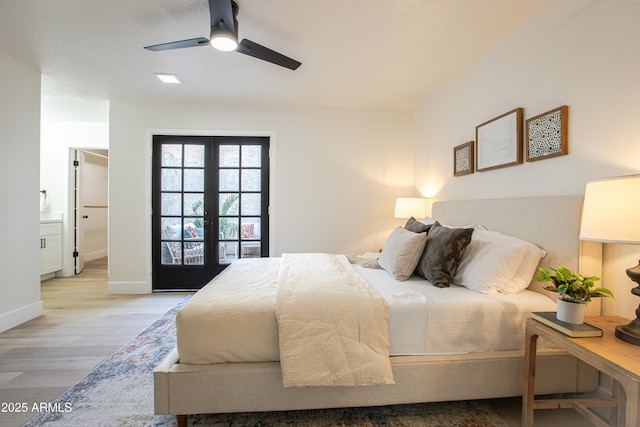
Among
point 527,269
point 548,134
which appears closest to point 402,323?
point 527,269

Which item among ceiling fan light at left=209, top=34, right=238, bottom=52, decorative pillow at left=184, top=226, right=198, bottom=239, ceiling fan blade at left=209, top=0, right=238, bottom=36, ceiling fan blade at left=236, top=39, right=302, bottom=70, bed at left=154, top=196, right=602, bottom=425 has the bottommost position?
bed at left=154, top=196, right=602, bottom=425

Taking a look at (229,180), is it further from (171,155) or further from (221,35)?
(221,35)

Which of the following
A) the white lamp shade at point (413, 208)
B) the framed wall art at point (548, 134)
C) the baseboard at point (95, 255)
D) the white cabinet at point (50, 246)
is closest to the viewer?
the framed wall art at point (548, 134)

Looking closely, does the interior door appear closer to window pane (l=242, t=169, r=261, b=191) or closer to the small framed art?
window pane (l=242, t=169, r=261, b=191)

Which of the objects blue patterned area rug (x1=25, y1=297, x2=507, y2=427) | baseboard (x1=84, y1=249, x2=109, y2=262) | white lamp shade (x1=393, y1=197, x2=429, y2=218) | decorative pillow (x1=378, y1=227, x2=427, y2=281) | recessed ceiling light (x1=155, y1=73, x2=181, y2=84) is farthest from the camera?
baseboard (x1=84, y1=249, x2=109, y2=262)

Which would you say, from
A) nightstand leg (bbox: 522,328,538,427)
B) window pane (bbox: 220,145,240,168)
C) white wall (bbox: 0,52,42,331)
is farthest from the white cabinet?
nightstand leg (bbox: 522,328,538,427)

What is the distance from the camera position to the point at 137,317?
2.71m

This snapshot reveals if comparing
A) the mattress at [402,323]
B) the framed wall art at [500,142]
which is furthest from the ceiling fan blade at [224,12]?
the framed wall art at [500,142]

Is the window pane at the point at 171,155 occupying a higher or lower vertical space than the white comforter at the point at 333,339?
higher

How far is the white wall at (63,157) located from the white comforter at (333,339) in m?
4.67

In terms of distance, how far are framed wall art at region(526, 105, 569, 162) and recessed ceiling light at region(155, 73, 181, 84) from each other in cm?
321

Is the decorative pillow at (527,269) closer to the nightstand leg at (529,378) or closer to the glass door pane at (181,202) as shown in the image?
the nightstand leg at (529,378)

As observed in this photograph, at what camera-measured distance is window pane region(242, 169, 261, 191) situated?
11.8 feet

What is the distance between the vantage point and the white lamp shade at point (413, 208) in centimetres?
317
